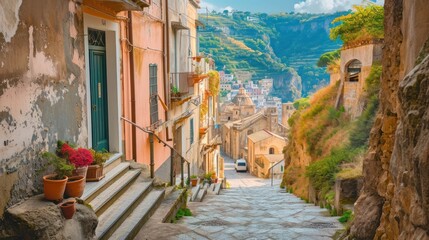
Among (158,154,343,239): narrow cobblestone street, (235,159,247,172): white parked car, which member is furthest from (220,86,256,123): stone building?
(158,154,343,239): narrow cobblestone street

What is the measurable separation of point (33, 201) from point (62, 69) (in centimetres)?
199

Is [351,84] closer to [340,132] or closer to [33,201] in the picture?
[340,132]

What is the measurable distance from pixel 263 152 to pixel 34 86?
48586mm

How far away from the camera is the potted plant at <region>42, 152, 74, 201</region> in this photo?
15.6 ft

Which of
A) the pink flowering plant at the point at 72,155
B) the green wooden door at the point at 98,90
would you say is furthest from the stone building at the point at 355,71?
the pink flowering plant at the point at 72,155

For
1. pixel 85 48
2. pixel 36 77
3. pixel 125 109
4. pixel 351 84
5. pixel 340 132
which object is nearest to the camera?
pixel 36 77

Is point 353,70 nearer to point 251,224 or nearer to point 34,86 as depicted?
point 251,224

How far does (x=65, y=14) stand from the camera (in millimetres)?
5918

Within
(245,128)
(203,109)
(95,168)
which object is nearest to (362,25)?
(203,109)

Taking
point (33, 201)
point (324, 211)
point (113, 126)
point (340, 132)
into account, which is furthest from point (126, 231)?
point (340, 132)

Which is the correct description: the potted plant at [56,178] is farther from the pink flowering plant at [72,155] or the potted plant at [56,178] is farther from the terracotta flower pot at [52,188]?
the pink flowering plant at [72,155]

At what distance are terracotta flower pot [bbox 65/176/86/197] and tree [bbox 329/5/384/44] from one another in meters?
13.2

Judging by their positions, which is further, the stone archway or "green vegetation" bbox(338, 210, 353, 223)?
the stone archway

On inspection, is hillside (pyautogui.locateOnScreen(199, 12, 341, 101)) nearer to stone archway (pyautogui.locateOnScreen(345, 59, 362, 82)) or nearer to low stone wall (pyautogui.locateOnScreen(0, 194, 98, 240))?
stone archway (pyautogui.locateOnScreen(345, 59, 362, 82))
